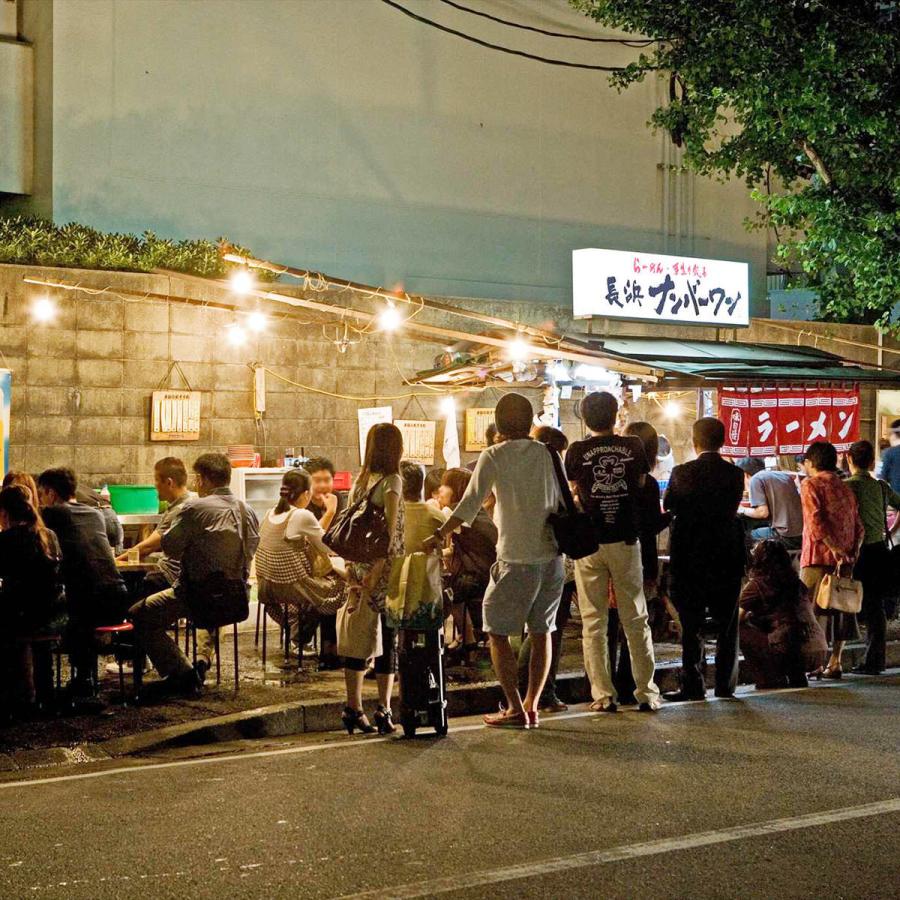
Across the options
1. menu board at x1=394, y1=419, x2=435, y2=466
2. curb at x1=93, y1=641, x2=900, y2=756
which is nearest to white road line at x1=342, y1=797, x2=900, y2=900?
curb at x1=93, y1=641, x2=900, y2=756

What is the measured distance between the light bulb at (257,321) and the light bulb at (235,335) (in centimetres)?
11

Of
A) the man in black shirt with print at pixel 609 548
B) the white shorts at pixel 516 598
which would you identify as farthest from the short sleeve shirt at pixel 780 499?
the white shorts at pixel 516 598

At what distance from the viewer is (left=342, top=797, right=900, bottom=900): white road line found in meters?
5.27

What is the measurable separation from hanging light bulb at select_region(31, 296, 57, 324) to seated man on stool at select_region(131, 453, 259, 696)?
13.7ft

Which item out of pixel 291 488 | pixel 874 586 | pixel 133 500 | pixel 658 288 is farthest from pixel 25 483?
pixel 658 288

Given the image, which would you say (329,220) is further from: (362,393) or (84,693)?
(84,693)

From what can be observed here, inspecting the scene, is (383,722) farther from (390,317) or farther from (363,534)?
(390,317)

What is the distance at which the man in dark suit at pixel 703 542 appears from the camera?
969 cm

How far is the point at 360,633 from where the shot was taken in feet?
27.3

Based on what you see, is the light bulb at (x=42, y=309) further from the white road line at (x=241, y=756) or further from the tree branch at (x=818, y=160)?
the tree branch at (x=818, y=160)

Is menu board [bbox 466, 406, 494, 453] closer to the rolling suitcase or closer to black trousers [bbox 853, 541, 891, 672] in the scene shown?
black trousers [bbox 853, 541, 891, 672]

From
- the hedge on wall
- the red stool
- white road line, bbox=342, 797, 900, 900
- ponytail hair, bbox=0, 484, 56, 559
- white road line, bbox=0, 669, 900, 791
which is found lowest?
white road line, bbox=0, 669, 900, 791

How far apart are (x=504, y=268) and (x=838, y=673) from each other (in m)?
9.04

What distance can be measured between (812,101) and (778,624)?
6.71 m
